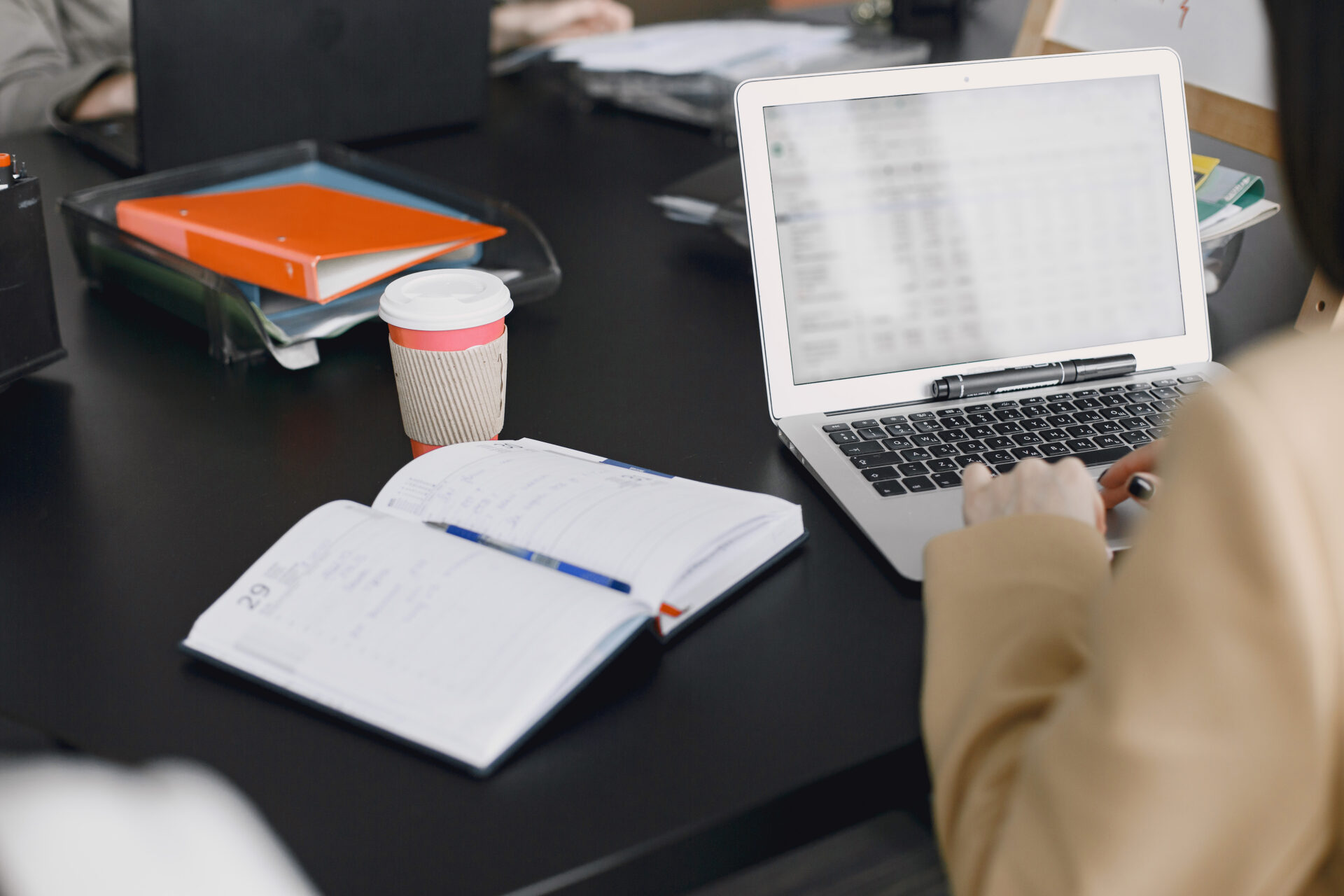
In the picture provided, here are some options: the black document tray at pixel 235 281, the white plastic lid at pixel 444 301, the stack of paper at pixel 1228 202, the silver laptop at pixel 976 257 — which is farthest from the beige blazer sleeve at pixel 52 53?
the stack of paper at pixel 1228 202

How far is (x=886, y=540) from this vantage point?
2.39ft

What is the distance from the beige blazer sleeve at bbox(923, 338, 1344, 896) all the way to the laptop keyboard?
0.28 m

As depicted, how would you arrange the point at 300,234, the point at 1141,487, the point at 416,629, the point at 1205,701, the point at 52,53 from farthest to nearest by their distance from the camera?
1. the point at 52,53
2. the point at 300,234
3. the point at 1141,487
4. the point at 416,629
5. the point at 1205,701

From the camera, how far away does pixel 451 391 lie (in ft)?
2.53

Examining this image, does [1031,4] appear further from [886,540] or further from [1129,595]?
[1129,595]

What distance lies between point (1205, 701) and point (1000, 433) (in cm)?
42

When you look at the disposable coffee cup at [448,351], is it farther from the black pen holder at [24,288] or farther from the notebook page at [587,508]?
the black pen holder at [24,288]

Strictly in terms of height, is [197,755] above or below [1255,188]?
below

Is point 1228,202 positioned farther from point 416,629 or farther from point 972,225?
point 416,629

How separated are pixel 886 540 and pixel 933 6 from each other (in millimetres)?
1535

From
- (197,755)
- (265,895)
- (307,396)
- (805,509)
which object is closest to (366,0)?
(307,396)

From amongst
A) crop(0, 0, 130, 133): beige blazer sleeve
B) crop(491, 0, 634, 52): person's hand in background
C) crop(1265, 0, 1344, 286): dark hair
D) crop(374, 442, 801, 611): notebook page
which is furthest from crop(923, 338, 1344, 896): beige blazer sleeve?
crop(491, 0, 634, 52): person's hand in background

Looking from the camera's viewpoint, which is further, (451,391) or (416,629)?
(451,391)

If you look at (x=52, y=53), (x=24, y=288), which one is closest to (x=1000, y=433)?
(x=24, y=288)
